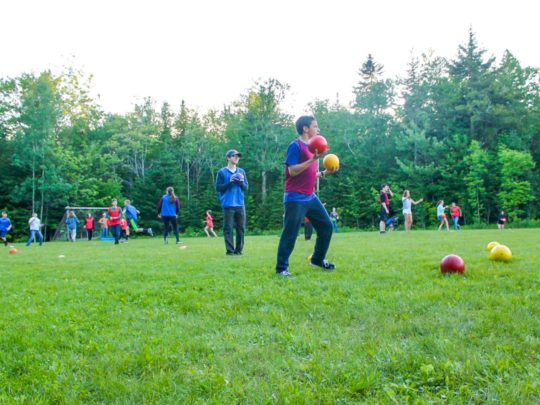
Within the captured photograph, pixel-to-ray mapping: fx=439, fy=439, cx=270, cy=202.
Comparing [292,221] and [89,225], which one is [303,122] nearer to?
[292,221]

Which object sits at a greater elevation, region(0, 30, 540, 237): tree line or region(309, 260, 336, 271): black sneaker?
region(0, 30, 540, 237): tree line

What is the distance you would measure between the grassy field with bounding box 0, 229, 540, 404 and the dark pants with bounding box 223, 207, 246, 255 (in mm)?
3733

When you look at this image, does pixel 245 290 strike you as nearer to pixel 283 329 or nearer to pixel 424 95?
pixel 283 329

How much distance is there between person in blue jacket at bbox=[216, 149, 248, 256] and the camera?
9195 millimetres

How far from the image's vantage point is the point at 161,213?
1555cm

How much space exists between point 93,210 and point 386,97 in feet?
105

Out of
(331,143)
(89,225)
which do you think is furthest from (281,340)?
(331,143)

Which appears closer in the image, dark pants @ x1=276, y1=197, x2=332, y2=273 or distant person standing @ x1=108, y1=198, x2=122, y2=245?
dark pants @ x1=276, y1=197, x2=332, y2=273

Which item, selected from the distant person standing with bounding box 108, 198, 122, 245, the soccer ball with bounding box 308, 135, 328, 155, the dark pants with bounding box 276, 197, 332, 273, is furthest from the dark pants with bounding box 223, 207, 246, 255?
the distant person standing with bounding box 108, 198, 122, 245

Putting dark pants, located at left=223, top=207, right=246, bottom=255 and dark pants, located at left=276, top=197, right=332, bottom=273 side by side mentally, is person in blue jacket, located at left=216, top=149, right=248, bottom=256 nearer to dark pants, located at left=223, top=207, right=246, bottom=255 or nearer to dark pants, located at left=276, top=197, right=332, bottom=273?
dark pants, located at left=223, top=207, right=246, bottom=255

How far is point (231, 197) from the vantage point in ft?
30.6

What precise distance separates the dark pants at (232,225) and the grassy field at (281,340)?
373 centimetres

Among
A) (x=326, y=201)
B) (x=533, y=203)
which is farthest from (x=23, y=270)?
(x=533, y=203)

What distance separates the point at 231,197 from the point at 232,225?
59 cm
